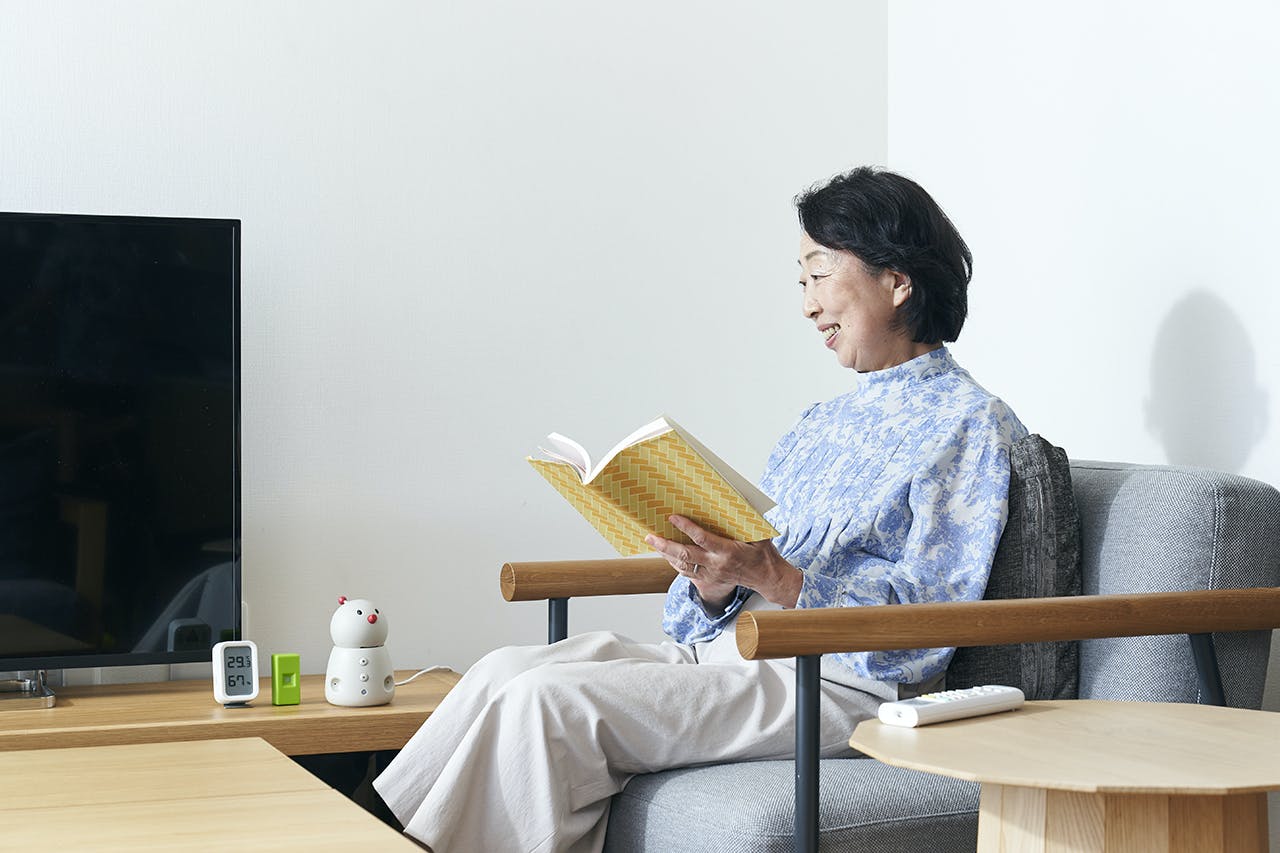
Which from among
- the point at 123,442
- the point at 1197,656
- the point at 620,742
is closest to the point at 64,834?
the point at 620,742

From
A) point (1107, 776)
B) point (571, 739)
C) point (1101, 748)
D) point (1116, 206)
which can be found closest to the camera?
point (1107, 776)

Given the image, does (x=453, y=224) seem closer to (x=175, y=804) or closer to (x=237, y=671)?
(x=237, y=671)

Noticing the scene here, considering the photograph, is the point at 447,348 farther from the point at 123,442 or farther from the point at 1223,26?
the point at 1223,26

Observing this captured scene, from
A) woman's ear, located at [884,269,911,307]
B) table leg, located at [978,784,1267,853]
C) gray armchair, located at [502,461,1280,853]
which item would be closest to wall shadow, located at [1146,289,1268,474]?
gray armchair, located at [502,461,1280,853]

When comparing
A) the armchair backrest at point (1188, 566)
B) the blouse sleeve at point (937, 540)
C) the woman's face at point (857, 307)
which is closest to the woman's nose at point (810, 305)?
the woman's face at point (857, 307)

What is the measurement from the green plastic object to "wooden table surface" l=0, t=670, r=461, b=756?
0.02 metres

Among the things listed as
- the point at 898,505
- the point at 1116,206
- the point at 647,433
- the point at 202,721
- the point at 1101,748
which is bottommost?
the point at 202,721

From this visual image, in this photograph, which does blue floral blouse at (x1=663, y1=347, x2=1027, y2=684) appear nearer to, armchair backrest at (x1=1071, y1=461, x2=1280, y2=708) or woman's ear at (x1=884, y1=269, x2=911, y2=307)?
woman's ear at (x1=884, y1=269, x2=911, y2=307)

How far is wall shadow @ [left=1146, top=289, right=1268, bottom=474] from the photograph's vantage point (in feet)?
7.52

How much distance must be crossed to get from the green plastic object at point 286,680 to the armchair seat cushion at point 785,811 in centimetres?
80

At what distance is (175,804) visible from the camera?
4.82 ft

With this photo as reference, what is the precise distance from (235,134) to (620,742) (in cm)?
151

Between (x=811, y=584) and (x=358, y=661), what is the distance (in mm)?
862

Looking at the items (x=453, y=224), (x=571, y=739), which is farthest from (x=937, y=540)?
(x=453, y=224)
